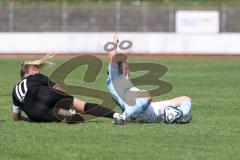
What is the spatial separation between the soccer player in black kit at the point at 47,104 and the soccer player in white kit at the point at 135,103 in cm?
25

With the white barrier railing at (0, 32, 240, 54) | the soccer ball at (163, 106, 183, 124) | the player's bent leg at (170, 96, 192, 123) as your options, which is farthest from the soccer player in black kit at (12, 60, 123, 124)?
the white barrier railing at (0, 32, 240, 54)

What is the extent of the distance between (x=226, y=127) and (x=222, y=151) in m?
2.26

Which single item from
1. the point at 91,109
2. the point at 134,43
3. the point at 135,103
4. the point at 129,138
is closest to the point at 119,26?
the point at 134,43

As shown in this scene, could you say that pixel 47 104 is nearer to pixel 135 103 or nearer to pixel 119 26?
pixel 135 103

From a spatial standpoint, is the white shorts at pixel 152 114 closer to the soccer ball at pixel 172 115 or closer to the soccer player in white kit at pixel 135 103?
the soccer player in white kit at pixel 135 103

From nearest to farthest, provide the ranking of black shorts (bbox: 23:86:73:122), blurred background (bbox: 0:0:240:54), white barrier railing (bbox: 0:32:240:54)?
black shorts (bbox: 23:86:73:122), white barrier railing (bbox: 0:32:240:54), blurred background (bbox: 0:0:240:54)

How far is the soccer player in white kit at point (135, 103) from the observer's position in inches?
453

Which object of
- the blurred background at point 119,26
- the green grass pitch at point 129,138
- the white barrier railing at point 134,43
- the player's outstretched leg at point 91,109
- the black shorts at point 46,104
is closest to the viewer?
the green grass pitch at point 129,138

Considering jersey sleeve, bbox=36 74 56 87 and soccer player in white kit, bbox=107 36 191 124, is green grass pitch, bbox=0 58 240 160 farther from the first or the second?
jersey sleeve, bbox=36 74 56 87

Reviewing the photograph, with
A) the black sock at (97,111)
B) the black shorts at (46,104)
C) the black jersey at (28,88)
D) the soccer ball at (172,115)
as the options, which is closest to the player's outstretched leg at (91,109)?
the black sock at (97,111)

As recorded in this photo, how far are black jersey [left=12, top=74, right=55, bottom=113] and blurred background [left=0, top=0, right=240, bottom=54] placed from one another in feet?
83.6

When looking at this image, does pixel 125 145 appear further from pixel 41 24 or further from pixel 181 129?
pixel 41 24

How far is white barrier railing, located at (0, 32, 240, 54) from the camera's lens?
3734 centimetres

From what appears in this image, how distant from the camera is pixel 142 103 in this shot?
11516mm
